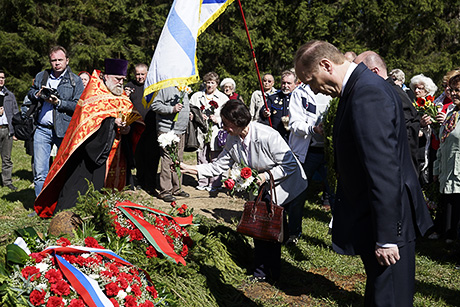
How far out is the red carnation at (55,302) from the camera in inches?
106

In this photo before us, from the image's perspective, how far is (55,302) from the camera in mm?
2697

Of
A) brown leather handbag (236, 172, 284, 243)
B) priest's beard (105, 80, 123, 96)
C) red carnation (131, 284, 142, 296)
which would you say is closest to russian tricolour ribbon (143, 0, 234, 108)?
priest's beard (105, 80, 123, 96)

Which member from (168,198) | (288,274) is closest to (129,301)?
(288,274)

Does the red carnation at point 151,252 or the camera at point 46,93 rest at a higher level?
the camera at point 46,93

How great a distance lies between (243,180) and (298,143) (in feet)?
5.53

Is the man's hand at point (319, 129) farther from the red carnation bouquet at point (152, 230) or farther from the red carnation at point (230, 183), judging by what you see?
the red carnation bouquet at point (152, 230)

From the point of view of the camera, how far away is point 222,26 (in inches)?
776

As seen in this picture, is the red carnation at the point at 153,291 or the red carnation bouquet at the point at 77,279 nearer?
the red carnation bouquet at the point at 77,279

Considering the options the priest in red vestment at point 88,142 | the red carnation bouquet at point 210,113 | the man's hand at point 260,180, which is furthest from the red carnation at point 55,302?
the red carnation bouquet at point 210,113

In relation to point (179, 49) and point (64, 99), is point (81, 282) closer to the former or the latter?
point (179, 49)

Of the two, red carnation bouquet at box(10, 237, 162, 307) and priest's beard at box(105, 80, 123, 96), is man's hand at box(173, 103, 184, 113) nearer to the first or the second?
priest's beard at box(105, 80, 123, 96)

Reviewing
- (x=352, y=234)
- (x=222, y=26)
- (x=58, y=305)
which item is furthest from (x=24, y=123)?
(x=222, y=26)

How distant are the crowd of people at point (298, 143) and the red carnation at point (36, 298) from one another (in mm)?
1475

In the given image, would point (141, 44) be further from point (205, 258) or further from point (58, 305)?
point (58, 305)
